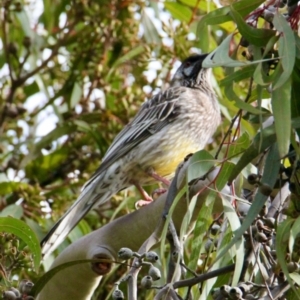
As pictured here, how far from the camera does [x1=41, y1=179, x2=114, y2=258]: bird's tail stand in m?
3.33

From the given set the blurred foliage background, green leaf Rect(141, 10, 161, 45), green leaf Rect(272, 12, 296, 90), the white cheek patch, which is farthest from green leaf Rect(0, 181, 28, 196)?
green leaf Rect(272, 12, 296, 90)

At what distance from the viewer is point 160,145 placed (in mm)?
3975

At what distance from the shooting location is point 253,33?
1920 millimetres

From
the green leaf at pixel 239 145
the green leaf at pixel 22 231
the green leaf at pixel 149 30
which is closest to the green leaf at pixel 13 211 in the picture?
the green leaf at pixel 22 231

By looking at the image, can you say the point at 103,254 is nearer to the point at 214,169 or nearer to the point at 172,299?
the point at 214,169

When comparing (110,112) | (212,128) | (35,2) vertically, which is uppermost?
(35,2)

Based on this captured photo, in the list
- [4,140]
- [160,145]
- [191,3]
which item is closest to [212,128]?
[160,145]

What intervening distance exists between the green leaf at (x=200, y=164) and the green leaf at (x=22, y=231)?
1.82 feet

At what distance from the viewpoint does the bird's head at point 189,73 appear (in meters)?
4.27

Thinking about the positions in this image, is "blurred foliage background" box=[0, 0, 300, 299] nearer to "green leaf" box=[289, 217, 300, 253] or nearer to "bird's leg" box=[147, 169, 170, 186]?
"bird's leg" box=[147, 169, 170, 186]

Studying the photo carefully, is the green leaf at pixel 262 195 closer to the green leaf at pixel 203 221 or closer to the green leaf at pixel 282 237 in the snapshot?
the green leaf at pixel 282 237

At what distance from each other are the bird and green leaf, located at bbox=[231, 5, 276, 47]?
1.79m

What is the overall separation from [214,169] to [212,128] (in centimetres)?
193

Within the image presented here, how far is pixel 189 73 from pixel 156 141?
0.58 meters
